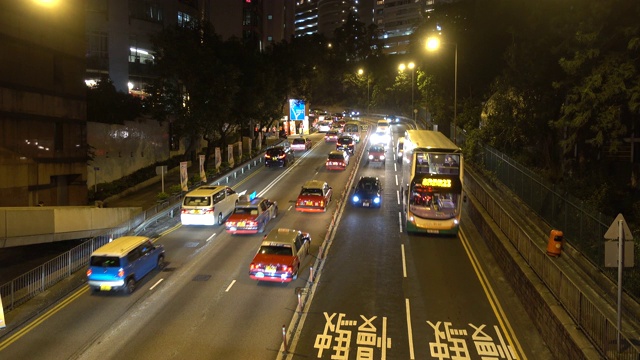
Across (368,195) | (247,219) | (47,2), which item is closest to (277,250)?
(247,219)

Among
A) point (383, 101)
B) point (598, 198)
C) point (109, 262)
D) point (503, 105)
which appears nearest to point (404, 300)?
point (109, 262)

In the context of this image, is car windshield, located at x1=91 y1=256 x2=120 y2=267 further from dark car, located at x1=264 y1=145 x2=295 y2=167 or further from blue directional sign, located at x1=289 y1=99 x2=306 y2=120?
blue directional sign, located at x1=289 y1=99 x2=306 y2=120

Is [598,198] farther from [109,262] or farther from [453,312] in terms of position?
[109,262]

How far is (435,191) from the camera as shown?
82.0ft

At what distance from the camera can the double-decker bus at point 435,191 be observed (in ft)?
81.6

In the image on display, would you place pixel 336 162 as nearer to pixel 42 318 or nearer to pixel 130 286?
pixel 130 286

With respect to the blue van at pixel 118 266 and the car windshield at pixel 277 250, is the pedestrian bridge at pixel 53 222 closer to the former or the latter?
the blue van at pixel 118 266

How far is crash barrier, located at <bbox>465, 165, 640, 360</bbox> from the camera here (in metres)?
11.5

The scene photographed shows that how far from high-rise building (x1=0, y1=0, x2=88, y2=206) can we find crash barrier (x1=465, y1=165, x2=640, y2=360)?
25.2 meters

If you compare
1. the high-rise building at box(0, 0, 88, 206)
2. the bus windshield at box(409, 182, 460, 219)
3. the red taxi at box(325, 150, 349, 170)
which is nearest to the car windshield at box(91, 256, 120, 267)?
the high-rise building at box(0, 0, 88, 206)

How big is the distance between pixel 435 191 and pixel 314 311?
10388 millimetres

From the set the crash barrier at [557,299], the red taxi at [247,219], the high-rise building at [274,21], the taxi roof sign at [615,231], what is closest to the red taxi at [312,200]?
the red taxi at [247,219]

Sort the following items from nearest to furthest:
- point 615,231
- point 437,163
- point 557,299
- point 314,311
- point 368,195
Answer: point 615,231, point 557,299, point 314,311, point 437,163, point 368,195

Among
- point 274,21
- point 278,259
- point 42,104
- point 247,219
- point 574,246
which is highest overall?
point 274,21
